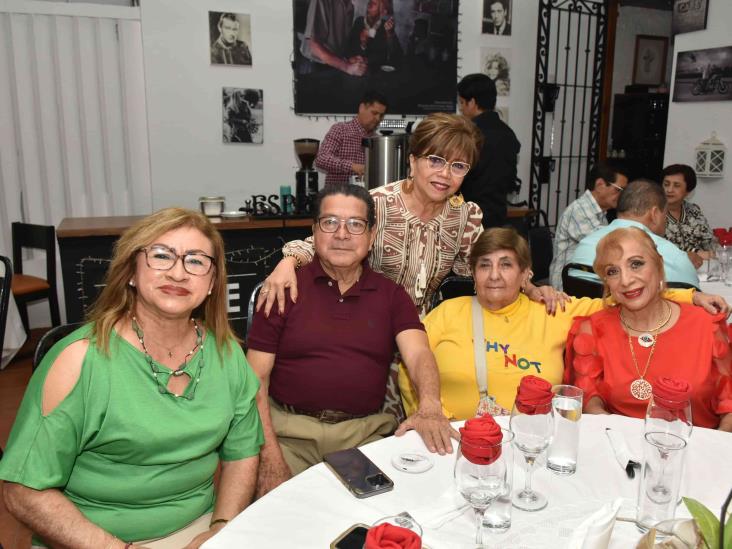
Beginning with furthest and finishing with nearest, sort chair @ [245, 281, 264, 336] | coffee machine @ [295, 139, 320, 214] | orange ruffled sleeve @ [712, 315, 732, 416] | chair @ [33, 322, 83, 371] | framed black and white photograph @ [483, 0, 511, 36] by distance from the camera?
framed black and white photograph @ [483, 0, 511, 36], coffee machine @ [295, 139, 320, 214], chair @ [245, 281, 264, 336], orange ruffled sleeve @ [712, 315, 732, 416], chair @ [33, 322, 83, 371]

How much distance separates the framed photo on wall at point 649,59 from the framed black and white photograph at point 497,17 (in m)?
2.60

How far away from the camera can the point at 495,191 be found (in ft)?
12.7

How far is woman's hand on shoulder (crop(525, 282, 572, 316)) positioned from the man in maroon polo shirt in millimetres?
445

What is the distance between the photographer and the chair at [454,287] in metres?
2.60

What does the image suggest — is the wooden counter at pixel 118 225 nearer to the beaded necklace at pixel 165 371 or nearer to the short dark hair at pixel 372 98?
the short dark hair at pixel 372 98

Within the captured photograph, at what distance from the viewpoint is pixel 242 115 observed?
18.3 ft

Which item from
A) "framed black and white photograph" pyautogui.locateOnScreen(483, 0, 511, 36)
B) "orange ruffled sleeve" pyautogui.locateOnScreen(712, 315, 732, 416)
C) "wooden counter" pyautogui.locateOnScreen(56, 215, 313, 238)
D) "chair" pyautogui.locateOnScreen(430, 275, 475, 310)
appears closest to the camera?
"orange ruffled sleeve" pyautogui.locateOnScreen(712, 315, 732, 416)

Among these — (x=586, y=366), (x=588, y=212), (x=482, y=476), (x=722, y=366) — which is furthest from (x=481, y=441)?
(x=588, y=212)

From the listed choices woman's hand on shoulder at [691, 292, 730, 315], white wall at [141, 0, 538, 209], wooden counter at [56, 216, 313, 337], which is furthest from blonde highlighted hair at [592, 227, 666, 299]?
white wall at [141, 0, 538, 209]

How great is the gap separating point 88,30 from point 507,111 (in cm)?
409

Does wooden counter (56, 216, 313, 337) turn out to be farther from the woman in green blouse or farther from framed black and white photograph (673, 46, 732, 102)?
framed black and white photograph (673, 46, 732, 102)

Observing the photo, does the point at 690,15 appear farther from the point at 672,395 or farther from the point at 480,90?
the point at 672,395

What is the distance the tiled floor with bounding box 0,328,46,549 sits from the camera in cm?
246

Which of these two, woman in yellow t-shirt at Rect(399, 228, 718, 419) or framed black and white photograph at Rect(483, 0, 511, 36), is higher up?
framed black and white photograph at Rect(483, 0, 511, 36)
